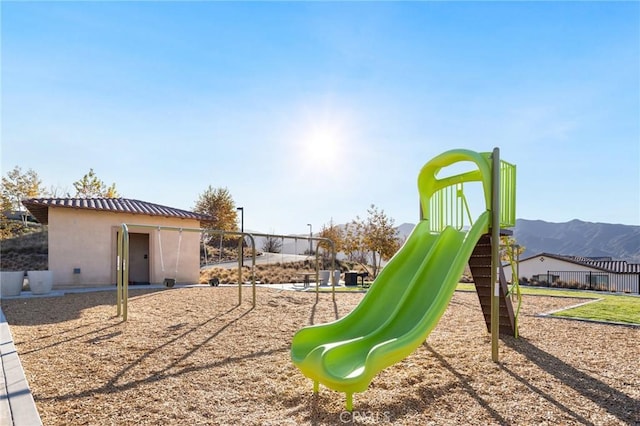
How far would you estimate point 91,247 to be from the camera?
14.5 m

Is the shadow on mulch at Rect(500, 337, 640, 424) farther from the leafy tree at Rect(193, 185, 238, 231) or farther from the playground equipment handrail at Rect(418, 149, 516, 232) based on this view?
the leafy tree at Rect(193, 185, 238, 231)

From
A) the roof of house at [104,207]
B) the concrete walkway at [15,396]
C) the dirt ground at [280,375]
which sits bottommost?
the dirt ground at [280,375]

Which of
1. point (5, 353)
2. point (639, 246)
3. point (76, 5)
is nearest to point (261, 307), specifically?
point (5, 353)

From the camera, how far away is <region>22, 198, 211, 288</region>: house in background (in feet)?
46.0

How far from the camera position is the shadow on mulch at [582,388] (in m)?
3.84

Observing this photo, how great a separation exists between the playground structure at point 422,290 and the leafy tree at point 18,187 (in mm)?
32697

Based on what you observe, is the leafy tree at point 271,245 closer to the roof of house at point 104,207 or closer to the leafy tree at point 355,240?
the leafy tree at point 355,240

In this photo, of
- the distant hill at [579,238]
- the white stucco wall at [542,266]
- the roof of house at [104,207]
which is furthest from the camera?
the distant hill at [579,238]

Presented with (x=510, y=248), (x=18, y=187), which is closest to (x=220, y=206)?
(x=18, y=187)

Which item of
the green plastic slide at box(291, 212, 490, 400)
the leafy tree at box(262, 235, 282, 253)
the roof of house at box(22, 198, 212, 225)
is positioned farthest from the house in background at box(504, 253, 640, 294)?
the leafy tree at box(262, 235, 282, 253)

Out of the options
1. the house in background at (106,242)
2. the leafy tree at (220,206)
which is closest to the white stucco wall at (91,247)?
the house in background at (106,242)

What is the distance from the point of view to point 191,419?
365 centimetres

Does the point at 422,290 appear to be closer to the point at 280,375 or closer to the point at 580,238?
the point at 280,375

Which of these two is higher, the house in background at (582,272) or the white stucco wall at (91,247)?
the white stucco wall at (91,247)
